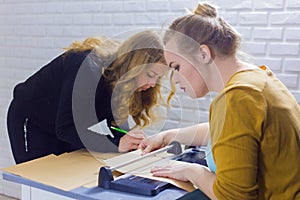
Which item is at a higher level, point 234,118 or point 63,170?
A: point 234,118

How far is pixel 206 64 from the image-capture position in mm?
998

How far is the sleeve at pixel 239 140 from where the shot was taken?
846 millimetres

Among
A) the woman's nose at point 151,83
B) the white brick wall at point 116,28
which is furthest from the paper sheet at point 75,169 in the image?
the white brick wall at point 116,28

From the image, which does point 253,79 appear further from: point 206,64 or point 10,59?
point 10,59

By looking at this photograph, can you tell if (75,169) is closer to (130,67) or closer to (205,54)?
(130,67)

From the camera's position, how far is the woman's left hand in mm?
1032

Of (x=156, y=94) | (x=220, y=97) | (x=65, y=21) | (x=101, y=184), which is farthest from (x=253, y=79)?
Result: (x=65, y=21)

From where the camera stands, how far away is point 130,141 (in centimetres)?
134

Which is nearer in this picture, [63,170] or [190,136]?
[63,170]

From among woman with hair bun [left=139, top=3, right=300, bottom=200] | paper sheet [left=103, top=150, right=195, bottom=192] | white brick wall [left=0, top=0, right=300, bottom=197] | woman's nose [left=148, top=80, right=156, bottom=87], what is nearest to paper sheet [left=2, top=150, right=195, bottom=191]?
paper sheet [left=103, top=150, right=195, bottom=192]

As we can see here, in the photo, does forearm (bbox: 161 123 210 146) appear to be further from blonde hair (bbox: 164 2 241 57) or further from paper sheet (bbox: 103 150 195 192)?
blonde hair (bbox: 164 2 241 57)

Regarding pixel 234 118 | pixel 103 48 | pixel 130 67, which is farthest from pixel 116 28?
pixel 234 118

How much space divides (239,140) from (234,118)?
0.16ft

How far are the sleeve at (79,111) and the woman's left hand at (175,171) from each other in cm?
31
